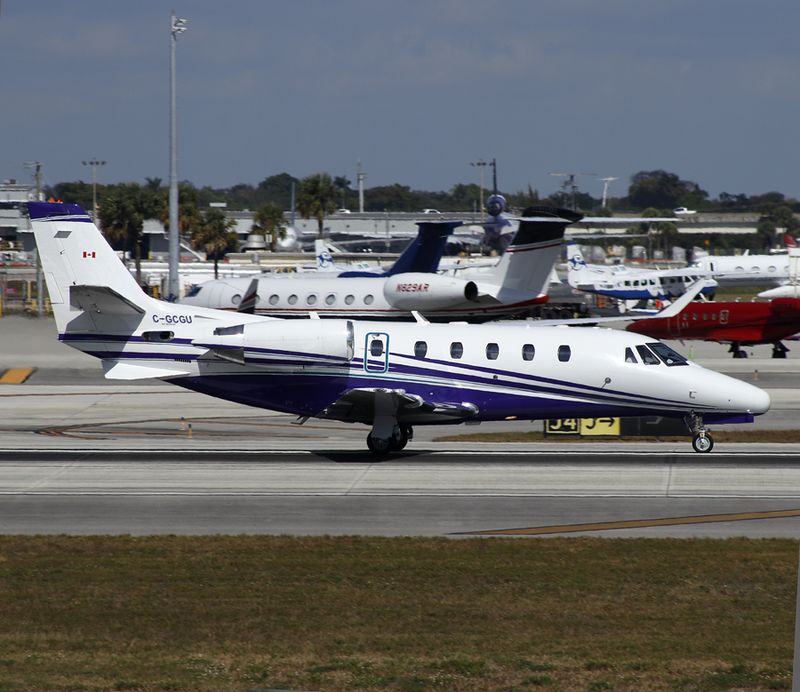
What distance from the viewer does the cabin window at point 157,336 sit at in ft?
84.3

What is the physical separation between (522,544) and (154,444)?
42.3ft

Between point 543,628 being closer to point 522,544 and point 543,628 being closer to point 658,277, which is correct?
point 522,544

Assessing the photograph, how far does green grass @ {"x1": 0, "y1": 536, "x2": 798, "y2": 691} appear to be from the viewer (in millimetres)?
11727

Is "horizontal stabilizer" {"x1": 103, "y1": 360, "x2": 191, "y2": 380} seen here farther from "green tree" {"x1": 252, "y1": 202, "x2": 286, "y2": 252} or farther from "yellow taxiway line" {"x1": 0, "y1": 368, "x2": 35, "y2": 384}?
"green tree" {"x1": 252, "y1": 202, "x2": 286, "y2": 252}

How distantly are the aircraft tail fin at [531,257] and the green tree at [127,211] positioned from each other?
45775mm

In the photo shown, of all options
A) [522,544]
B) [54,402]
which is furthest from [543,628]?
[54,402]

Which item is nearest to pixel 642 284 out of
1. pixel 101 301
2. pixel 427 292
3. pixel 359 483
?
pixel 427 292

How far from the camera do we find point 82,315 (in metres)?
26.0

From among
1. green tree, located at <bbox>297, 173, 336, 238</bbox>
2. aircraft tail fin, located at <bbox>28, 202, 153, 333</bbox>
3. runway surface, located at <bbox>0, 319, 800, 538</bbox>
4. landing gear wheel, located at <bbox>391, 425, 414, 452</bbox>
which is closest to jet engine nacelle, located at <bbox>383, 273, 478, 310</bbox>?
runway surface, located at <bbox>0, 319, 800, 538</bbox>

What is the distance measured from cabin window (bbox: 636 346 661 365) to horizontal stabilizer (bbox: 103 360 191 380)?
9.83 m

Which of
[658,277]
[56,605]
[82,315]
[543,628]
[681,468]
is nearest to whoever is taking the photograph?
[543,628]

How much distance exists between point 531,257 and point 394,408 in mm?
26857

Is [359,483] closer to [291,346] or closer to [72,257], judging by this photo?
[291,346]

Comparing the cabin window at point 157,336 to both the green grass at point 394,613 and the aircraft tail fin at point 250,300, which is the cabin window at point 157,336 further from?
the aircraft tail fin at point 250,300
